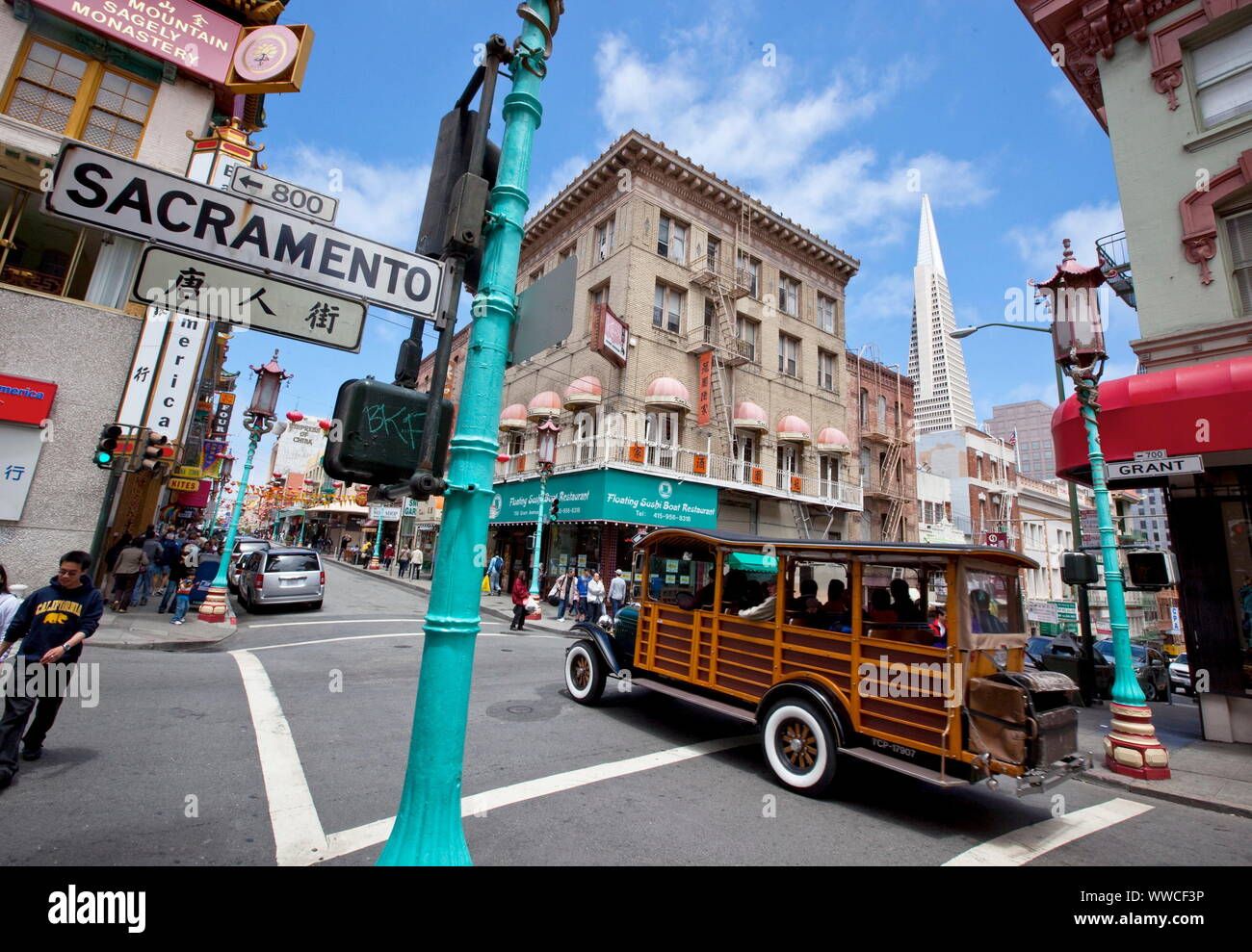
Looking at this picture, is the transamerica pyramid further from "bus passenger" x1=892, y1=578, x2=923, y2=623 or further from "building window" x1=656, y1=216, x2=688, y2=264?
"bus passenger" x1=892, y1=578, x2=923, y2=623

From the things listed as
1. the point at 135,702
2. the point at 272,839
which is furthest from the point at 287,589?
the point at 272,839

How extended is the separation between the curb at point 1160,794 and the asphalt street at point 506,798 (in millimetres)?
162

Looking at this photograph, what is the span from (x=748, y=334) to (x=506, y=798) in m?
24.2

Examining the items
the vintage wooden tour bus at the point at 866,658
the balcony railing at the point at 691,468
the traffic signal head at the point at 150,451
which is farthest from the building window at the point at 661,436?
the traffic signal head at the point at 150,451

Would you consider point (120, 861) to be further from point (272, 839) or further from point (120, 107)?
point (120, 107)

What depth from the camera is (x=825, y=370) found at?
2888 cm

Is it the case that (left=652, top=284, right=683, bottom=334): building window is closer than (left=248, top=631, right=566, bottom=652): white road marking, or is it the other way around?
(left=248, top=631, right=566, bottom=652): white road marking

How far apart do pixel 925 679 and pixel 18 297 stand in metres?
17.8

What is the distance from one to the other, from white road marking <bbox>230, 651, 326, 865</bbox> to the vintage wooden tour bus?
13.2 feet

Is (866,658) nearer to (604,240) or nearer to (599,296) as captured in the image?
(599,296)

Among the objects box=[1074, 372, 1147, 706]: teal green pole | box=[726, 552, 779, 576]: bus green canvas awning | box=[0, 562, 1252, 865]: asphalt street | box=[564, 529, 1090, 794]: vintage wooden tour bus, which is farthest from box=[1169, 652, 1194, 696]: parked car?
box=[726, 552, 779, 576]: bus green canvas awning

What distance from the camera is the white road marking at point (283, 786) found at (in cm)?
373

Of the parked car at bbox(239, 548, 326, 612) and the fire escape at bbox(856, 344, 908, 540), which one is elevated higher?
the fire escape at bbox(856, 344, 908, 540)

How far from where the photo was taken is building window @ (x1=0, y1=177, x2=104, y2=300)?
12352 mm
